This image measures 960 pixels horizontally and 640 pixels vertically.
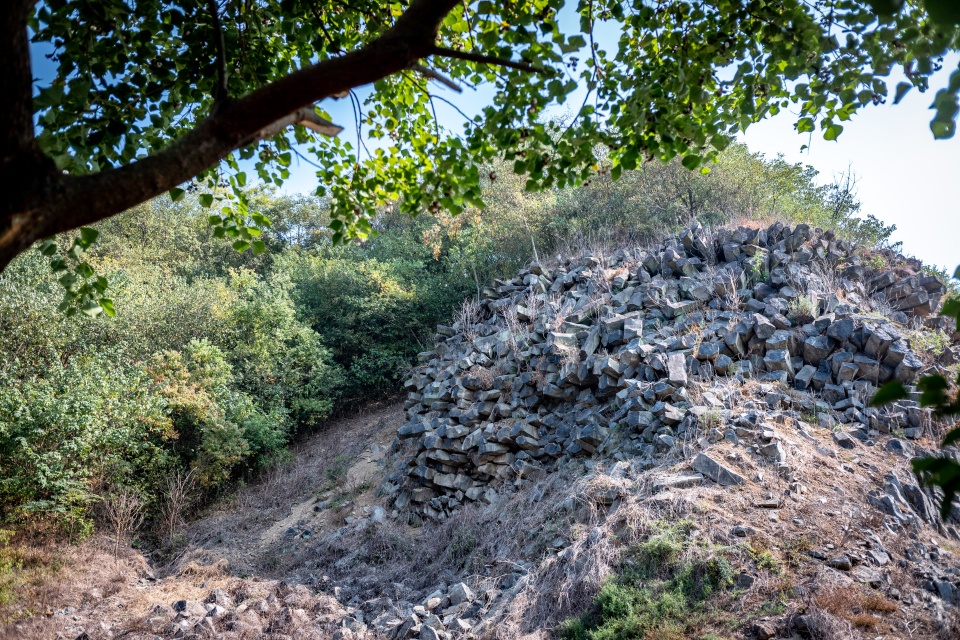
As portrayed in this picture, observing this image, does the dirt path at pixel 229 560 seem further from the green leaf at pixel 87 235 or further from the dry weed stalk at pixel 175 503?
the green leaf at pixel 87 235

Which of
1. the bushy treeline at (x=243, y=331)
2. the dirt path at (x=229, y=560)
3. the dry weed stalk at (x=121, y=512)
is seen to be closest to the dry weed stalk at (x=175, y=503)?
the bushy treeline at (x=243, y=331)

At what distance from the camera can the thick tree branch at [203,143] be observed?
59.1 inches

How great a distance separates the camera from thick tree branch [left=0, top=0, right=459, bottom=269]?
1.50 m

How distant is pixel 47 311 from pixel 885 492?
11635mm

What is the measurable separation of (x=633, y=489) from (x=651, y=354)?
7.62 feet

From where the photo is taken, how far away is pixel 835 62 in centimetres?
279

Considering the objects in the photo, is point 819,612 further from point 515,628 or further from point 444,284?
point 444,284

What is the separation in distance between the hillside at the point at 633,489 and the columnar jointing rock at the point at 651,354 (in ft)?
0.12

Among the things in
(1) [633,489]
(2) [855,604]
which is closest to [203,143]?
(2) [855,604]

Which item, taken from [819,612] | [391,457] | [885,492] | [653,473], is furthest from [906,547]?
[391,457]

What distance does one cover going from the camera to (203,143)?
183cm

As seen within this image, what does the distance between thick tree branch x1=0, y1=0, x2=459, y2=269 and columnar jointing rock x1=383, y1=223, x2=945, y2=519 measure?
15.1 ft

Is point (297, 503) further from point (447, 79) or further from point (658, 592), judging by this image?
point (447, 79)

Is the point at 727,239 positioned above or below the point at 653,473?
above
